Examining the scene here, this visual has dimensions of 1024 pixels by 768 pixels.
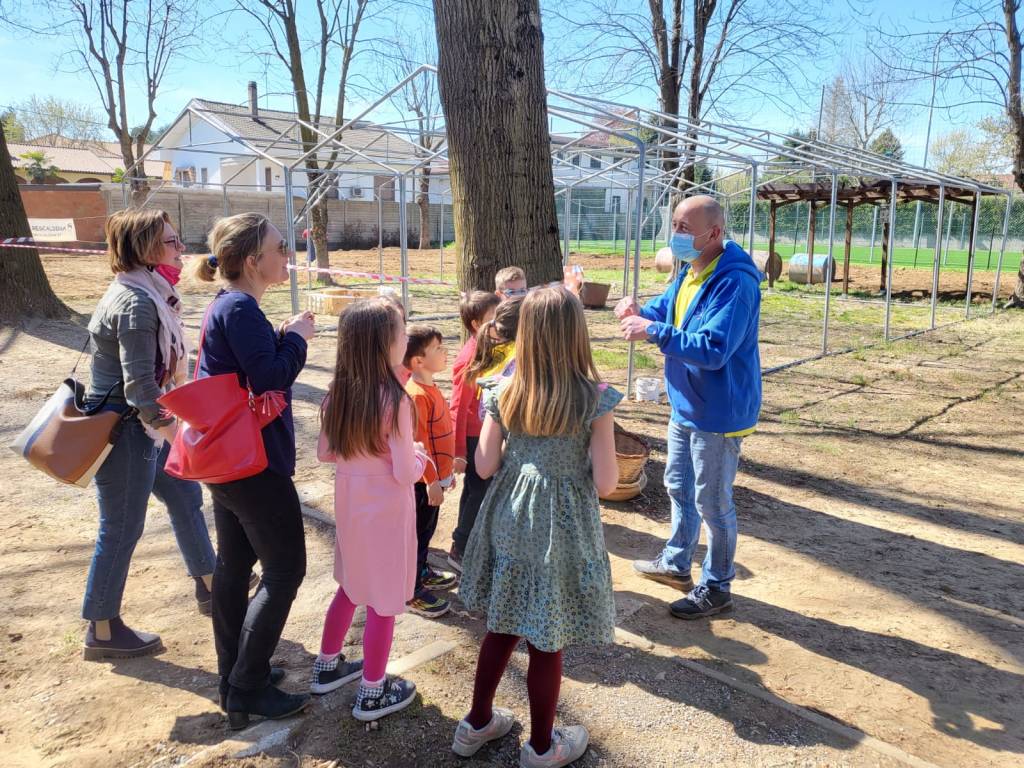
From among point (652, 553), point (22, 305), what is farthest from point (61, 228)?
point (652, 553)

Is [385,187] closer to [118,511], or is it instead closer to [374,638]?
[118,511]

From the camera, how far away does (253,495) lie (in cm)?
224

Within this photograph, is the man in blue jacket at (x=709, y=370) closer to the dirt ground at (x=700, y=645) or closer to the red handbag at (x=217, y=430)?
the dirt ground at (x=700, y=645)

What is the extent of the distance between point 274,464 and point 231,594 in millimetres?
466

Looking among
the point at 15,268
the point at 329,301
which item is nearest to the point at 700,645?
the point at 15,268

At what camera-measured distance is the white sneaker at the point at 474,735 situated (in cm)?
228

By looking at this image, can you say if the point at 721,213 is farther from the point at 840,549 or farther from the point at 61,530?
the point at 61,530

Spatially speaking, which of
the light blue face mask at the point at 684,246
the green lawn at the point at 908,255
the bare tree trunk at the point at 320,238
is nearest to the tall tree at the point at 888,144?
the green lawn at the point at 908,255

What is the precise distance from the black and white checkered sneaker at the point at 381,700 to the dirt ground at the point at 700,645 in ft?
0.12

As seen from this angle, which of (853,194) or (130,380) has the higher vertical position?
(853,194)

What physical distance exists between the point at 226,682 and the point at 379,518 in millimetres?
760

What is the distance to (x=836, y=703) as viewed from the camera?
2676 millimetres

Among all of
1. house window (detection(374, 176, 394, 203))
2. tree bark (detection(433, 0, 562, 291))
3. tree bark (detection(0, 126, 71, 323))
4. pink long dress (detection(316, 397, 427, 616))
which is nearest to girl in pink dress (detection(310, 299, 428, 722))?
pink long dress (detection(316, 397, 427, 616))

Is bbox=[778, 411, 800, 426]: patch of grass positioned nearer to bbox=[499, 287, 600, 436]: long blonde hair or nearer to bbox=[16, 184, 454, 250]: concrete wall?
bbox=[499, 287, 600, 436]: long blonde hair
